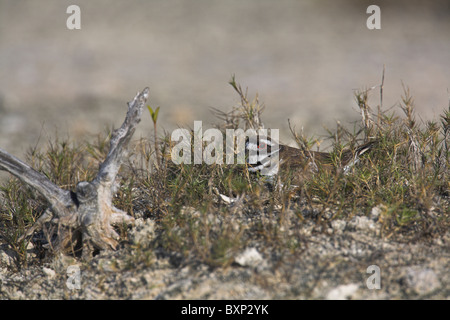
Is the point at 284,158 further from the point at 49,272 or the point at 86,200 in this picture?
the point at 49,272

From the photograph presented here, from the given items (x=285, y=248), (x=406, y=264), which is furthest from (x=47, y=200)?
(x=406, y=264)

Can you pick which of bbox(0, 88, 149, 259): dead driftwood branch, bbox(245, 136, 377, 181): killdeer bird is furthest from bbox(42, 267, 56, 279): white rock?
bbox(245, 136, 377, 181): killdeer bird

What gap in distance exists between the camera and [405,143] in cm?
338

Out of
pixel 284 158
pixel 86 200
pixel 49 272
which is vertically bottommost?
pixel 49 272

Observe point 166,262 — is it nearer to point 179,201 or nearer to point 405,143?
point 179,201

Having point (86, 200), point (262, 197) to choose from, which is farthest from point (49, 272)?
point (262, 197)

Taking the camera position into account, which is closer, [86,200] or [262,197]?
[86,200]

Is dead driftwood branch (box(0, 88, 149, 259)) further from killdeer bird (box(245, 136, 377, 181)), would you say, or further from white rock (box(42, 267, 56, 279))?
killdeer bird (box(245, 136, 377, 181))

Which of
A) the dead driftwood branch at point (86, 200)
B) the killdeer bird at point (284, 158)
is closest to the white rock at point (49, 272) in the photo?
the dead driftwood branch at point (86, 200)

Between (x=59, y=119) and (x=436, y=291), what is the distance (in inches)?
225

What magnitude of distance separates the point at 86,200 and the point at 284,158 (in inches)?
59.0

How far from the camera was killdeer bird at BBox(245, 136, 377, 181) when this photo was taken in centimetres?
330

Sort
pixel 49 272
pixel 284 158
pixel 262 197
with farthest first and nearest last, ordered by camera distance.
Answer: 1. pixel 284 158
2. pixel 262 197
3. pixel 49 272

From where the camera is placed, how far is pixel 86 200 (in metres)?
2.90
